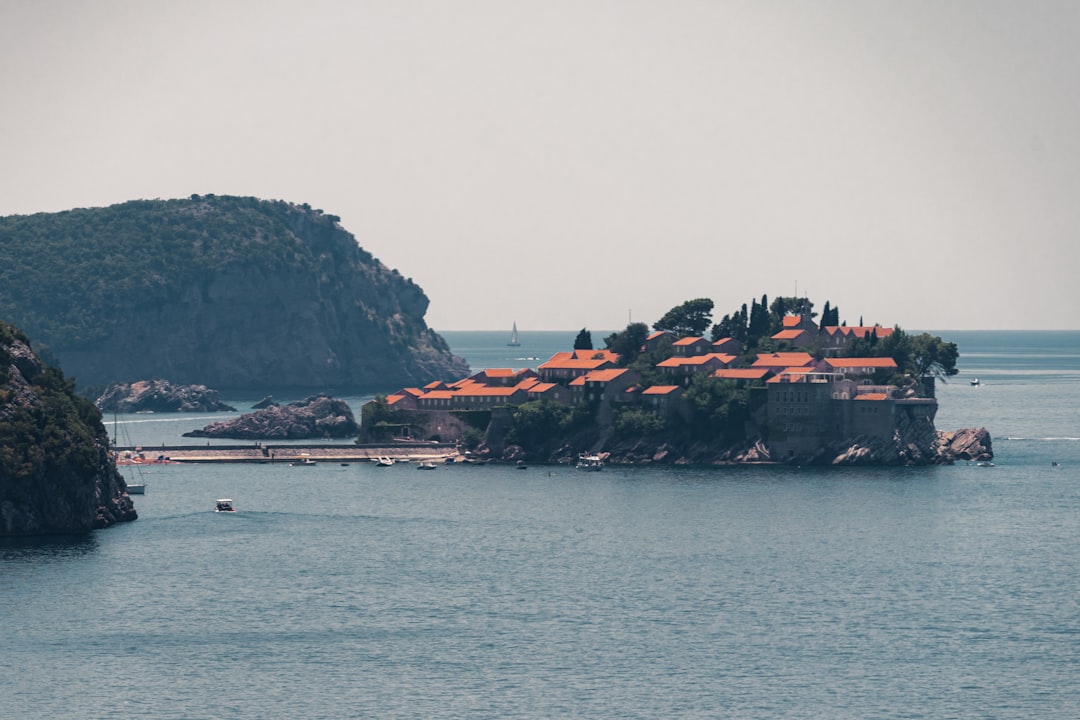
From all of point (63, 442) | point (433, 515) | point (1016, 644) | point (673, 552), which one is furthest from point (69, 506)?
point (1016, 644)

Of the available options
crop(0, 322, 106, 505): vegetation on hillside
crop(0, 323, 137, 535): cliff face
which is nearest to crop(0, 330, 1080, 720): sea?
crop(0, 323, 137, 535): cliff face

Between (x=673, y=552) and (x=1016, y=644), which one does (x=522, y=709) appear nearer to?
(x=1016, y=644)

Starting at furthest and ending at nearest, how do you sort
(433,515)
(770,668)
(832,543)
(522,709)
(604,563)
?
(433,515), (832,543), (604,563), (770,668), (522,709)

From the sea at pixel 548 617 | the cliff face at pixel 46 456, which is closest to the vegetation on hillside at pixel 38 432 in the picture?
the cliff face at pixel 46 456

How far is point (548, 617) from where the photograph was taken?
136 metres

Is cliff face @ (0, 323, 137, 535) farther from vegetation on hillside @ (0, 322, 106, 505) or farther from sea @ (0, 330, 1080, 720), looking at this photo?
sea @ (0, 330, 1080, 720)

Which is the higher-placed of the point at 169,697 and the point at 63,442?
the point at 63,442

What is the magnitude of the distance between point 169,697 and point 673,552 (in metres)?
65.0

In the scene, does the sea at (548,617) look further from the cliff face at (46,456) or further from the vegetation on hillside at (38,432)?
the vegetation on hillside at (38,432)

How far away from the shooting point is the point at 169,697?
367 feet

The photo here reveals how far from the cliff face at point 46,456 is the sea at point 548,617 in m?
3.09

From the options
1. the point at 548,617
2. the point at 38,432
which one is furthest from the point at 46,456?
the point at 548,617

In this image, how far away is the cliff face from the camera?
547ft

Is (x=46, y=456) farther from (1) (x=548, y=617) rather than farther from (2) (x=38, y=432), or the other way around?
(1) (x=548, y=617)
